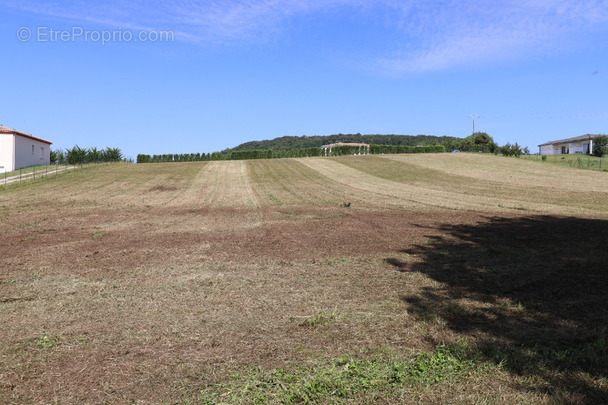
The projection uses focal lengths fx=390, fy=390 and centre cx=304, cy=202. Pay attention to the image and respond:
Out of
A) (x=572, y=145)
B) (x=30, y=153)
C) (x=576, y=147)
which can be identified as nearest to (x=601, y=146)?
(x=576, y=147)

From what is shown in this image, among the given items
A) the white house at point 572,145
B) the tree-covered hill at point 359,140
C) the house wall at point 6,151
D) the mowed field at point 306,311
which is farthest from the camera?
the tree-covered hill at point 359,140

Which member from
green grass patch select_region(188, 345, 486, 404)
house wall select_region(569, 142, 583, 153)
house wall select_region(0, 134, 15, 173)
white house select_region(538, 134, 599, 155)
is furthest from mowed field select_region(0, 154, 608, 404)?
house wall select_region(569, 142, 583, 153)

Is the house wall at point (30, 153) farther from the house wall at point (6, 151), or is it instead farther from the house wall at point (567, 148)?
the house wall at point (567, 148)

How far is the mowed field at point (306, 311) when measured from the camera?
374 centimetres

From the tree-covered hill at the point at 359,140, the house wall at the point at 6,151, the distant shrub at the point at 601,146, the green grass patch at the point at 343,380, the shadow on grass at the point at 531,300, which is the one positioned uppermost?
the tree-covered hill at the point at 359,140

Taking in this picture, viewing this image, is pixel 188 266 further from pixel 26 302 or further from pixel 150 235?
pixel 150 235

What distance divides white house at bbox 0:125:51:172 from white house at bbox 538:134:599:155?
98060 mm

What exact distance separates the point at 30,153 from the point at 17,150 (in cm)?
442

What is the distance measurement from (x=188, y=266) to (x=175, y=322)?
3.14m

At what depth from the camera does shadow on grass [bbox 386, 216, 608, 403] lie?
3.98m

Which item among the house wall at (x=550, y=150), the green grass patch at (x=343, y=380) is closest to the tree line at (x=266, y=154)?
the house wall at (x=550, y=150)

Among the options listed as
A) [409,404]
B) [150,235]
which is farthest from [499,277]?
[150,235]

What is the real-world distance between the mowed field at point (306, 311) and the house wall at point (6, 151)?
33.8m

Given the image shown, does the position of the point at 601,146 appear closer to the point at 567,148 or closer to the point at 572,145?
the point at 572,145
